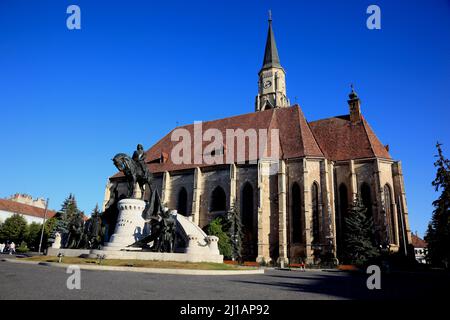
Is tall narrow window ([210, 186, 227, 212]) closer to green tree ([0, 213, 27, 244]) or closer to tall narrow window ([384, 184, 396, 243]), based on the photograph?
tall narrow window ([384, 184, 396, 243])

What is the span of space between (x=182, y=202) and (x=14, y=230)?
3245 centimetres

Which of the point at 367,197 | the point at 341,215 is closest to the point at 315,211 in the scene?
the point at 341,215

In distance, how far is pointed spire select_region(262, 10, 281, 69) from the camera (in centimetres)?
5199

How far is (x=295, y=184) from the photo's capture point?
30.3m

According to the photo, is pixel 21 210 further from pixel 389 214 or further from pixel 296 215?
pixel 389 214

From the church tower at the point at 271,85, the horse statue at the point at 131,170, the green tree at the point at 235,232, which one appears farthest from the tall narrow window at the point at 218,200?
the church tower at the point at 271,85

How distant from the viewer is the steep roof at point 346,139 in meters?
31.6

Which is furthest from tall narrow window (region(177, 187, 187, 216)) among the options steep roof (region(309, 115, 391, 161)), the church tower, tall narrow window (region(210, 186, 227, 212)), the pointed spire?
the pointed spire

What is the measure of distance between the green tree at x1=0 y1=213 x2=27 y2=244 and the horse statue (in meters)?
41.4

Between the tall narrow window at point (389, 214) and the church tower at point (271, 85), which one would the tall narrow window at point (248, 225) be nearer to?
the tall narrow window at point (389, 214)

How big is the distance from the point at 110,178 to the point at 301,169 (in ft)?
80.3
